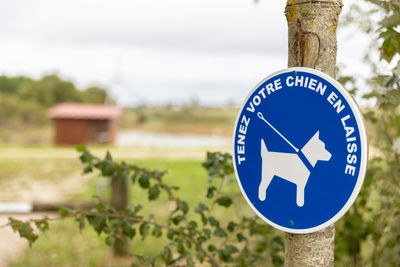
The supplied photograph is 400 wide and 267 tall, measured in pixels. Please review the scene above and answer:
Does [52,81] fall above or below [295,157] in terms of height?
above

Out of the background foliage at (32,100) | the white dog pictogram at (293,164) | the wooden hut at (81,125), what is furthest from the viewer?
the background foliage at (32,100)

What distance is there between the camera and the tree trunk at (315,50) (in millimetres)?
1354

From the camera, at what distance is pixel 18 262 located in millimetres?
4473

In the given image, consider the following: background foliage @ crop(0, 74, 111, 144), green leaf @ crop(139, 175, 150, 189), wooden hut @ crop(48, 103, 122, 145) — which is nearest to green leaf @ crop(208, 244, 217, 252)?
green leaf @ crop(139, 175, 150, 189)

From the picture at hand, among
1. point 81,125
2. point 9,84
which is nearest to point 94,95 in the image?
point 9,84

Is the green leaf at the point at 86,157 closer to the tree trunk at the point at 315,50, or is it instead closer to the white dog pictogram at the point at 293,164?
the white dog pictogram at the point at 293,164

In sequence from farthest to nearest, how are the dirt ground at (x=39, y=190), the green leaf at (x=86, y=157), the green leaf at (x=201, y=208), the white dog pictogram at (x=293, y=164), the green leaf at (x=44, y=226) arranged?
the dirt ground at (x=39, y=190) < the green leaf at (x=201, y=208) < the green leaf at (x=86, y=157) < the green leaf at (x=44, y=226) < the white dog pictogram at (x=293, y=164)

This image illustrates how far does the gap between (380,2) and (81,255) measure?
13.1 feet

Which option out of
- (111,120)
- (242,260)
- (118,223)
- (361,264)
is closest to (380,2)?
(242,260)

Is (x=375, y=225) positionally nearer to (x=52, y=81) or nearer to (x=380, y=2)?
(x=380, y=2)

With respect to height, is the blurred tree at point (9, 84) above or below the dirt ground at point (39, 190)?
above

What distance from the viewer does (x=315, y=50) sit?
4.44ft

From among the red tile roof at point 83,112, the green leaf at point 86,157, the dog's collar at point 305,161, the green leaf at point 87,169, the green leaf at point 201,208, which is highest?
the red tile roof at point 83,112

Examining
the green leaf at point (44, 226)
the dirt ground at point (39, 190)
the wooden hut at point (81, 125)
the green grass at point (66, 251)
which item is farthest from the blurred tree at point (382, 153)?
the wooden hut at point (81, 125)
